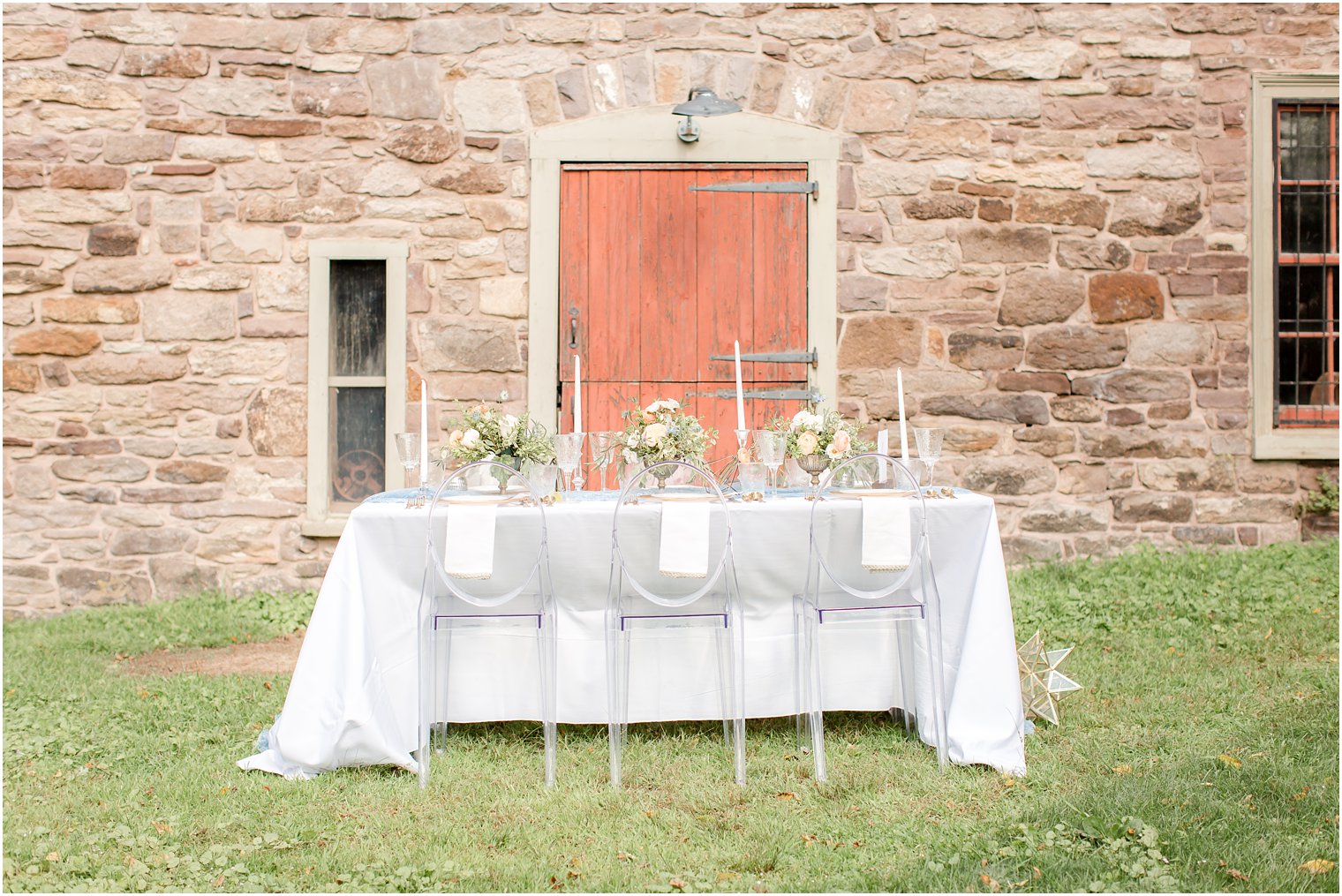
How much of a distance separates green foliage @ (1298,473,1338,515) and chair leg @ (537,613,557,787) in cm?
462

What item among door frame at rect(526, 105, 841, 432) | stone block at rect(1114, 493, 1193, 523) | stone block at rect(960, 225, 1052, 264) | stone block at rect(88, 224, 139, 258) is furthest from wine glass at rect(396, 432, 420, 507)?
stone block at rect(1114, 493, 1193, 523)

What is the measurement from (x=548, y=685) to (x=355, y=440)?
2.93 meters

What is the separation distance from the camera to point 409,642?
3408 mm

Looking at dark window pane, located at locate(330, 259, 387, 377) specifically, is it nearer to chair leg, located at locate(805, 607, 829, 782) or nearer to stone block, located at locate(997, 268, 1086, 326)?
chair leg, located at locate(805, 607, 829, 782)

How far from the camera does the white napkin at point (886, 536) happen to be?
130 inches

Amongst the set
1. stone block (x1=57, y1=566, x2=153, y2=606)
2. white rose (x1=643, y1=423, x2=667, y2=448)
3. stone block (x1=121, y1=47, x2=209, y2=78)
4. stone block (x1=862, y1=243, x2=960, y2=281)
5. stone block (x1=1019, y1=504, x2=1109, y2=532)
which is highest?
stone block (x1=121, y1=47, x2=209, y2=78)

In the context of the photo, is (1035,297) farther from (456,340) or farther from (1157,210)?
(456,340)

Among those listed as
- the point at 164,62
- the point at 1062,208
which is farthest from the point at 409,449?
the point at 1062,208

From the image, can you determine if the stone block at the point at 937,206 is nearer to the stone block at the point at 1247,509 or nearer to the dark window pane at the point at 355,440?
the stone block at the point at 1247,509

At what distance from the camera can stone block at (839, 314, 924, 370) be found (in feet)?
19.0

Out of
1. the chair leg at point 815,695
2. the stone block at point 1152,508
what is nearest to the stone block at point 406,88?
the chair leg at point 815,695

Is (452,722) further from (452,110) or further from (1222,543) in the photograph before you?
(1222,543)

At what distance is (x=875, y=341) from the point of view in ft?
19.0

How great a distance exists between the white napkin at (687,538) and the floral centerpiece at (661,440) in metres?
0.38
